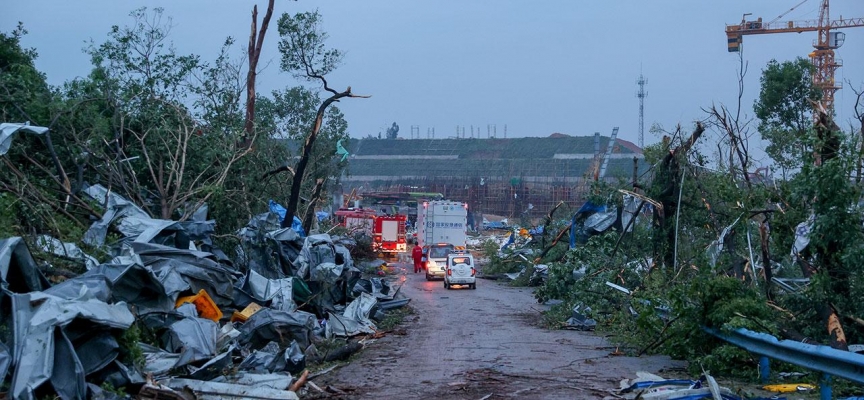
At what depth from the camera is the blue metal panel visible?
7.00 m

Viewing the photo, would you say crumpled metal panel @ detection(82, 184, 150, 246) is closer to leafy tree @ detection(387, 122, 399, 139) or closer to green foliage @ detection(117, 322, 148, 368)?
green foliage @ detection(117, 322, 148, 368)

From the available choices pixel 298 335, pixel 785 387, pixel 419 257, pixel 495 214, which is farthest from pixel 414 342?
pixel 495 214

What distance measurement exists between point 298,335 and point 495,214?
73811 mm

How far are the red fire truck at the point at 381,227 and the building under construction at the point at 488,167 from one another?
25526mm

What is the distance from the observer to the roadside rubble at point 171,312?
7.55 metres

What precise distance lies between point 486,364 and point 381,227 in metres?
37.6

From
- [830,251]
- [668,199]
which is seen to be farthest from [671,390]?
[668,199]

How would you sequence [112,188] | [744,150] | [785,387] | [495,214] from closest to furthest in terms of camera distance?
[785,387]
[744,150]
[112,188]
[495,214]

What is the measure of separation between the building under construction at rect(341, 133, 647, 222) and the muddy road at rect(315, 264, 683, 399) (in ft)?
179

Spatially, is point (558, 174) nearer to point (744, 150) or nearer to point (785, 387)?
point (744, 150)

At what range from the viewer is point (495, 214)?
86125 millimetres

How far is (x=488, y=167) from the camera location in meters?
97.5

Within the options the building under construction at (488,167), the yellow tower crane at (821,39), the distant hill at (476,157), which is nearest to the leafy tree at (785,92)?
the yellow tower crane at (821,39)

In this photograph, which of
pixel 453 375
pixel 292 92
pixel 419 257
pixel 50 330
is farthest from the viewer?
pixel 292 92
